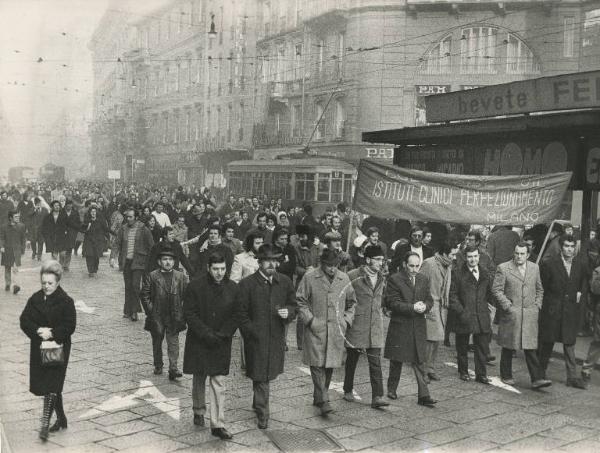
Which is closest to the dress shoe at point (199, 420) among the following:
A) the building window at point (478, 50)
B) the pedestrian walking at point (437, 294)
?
the pedestrian walking at point (437, 294)

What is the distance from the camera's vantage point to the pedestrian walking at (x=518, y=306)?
313 inches

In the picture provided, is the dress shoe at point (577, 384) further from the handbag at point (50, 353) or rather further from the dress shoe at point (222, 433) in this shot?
the handbag at point (50, 353)

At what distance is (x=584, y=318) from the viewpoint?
34.1 feet

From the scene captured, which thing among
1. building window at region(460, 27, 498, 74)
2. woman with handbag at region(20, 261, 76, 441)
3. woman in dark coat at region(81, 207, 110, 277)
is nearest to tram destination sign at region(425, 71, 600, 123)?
woman with handbag at region(20, 261, 76, 441)

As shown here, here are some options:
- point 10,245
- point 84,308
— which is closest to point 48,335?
point 84,308

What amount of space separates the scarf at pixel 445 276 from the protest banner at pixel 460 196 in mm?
486

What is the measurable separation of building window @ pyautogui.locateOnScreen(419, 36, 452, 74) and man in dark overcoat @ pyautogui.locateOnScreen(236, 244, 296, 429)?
2713 cm

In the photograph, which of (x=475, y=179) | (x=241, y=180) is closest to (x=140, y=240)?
(x=475, y=179)

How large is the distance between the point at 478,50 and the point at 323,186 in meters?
Answer: 10.8

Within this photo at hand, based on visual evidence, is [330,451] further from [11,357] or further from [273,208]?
[273,208]

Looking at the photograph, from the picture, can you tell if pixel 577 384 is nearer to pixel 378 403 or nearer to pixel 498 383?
pixel 498 383

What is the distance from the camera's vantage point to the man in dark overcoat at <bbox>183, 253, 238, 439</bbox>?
6.11 m

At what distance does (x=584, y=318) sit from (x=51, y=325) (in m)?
7.49

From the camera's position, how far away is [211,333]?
6129 millimetres
